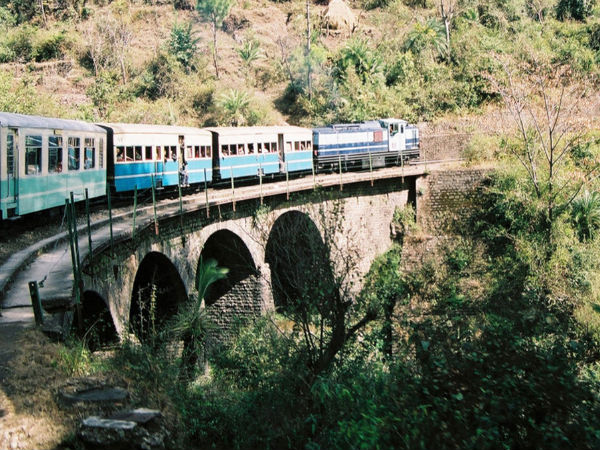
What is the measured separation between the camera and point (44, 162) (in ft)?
46.5

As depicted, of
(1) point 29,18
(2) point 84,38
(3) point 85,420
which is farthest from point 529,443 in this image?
(1) point 29,18

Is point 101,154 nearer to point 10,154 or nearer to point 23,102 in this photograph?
point 10,154

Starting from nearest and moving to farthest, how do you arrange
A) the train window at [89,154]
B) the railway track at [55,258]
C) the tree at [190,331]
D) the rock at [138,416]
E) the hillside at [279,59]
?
the rock at [138,416], the railway track at [55,258], the tree at [190,331], the train window at [89,154], the hillside at [279,59]

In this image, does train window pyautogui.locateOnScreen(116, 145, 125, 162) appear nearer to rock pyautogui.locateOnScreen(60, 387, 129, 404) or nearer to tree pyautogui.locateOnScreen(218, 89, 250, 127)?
rock pyautogui.locateOnScreen(60, 387, 129, 404)

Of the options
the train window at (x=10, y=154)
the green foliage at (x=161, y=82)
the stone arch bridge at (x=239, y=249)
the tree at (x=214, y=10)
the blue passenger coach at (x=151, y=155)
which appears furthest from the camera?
the tree at (x=214, y=10)

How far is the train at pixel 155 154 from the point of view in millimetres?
13305

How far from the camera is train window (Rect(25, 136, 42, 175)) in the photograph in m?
13.4

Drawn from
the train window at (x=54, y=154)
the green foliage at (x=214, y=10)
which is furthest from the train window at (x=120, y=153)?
the green foliage at (x=214, y=10)

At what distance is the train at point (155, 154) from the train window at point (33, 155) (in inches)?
0.8

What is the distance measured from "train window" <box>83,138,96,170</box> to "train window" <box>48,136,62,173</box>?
60.5 inches

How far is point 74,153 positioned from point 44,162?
181cm

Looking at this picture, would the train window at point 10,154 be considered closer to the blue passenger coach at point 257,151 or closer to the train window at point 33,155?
the train window at point 33,155

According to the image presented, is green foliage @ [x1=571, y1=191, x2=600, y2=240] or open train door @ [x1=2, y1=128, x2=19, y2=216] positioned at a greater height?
open train door @ [x1=2, y1=128, x2=19, y2=216]

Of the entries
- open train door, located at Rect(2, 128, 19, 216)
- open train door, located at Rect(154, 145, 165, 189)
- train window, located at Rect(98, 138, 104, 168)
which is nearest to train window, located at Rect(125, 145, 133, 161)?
open train door, located at Rect(154, 145, 165, 189)
